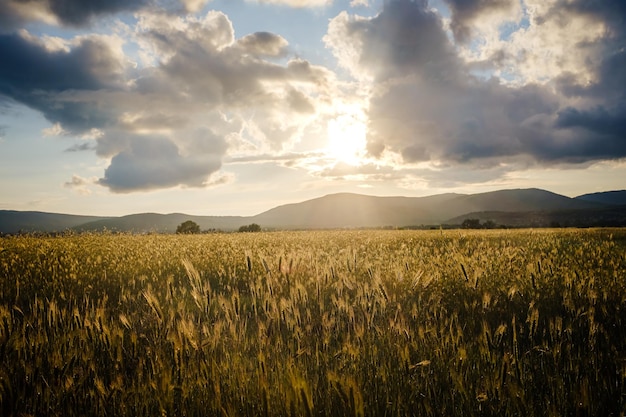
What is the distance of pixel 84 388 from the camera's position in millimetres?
2191

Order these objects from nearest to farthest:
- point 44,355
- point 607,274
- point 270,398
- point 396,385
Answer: point 270,398, point 396,385, point 44,355, point 607,274

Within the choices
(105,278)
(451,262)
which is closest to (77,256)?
(105,278)

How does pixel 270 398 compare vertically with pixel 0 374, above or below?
below

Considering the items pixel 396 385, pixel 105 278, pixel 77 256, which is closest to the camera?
pixel 396 385

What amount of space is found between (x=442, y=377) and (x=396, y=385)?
333 millimetres

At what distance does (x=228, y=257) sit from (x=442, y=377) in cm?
599

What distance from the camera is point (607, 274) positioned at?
450 cm

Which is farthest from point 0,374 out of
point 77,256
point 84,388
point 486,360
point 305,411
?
point 77,256

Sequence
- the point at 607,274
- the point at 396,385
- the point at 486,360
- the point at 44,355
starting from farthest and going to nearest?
the point at 607,274
the point at 44,355
the point at 486,360
the point at 396,385

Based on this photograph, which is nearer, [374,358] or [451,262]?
[374,358]

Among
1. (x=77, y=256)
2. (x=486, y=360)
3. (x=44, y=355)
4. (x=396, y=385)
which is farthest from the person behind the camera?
(x=77, y=256)

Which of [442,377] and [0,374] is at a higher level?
[0,374]

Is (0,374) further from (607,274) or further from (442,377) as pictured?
(607,274)

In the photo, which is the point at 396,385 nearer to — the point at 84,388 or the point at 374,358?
the point at 374,358
